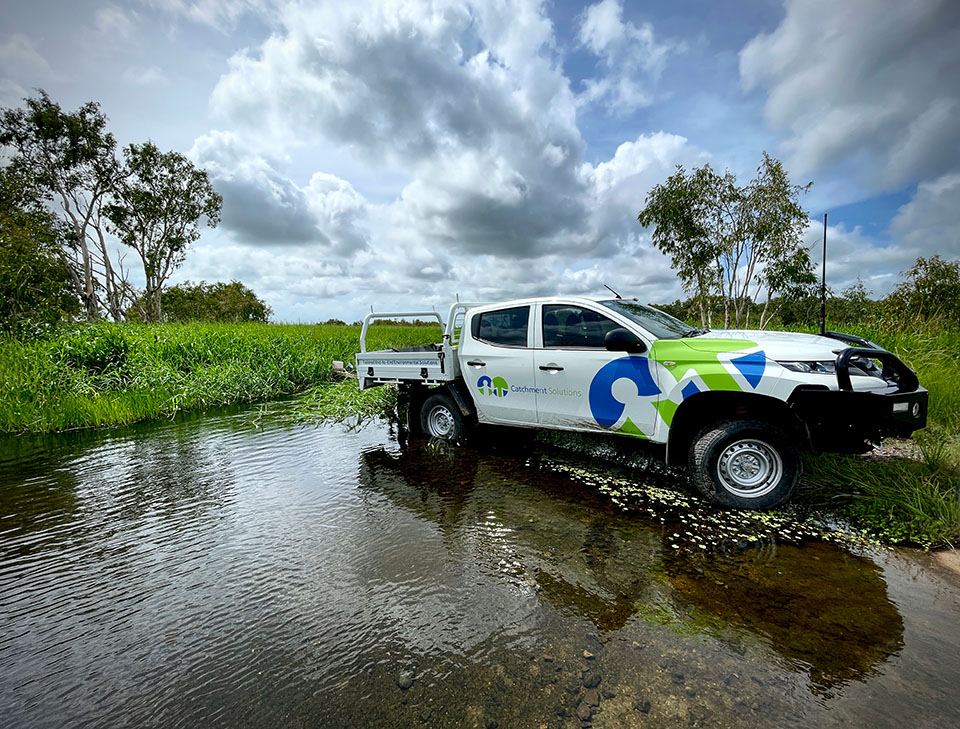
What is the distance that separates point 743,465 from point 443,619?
3.04m

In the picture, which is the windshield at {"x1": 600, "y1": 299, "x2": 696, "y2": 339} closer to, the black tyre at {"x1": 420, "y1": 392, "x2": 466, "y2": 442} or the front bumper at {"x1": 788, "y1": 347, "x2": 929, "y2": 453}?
the front bumper at {"x1": 788, "y1": 347, "x2": 929, "y2": 453}

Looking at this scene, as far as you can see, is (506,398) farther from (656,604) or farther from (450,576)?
(656,604)

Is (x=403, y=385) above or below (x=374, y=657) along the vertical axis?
above

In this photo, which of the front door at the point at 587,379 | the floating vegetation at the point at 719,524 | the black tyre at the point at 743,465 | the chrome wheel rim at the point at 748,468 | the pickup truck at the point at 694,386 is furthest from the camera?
the front door at the point at 587,379

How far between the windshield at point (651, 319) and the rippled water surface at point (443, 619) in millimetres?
1840

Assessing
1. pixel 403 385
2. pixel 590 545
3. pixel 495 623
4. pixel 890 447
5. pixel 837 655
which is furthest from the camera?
pixel 403 385

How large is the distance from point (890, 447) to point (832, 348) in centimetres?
273

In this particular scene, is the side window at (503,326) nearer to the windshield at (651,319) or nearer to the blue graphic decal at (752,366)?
the windshield at (651,319)

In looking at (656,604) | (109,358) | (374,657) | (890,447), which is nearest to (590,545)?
(656,604)

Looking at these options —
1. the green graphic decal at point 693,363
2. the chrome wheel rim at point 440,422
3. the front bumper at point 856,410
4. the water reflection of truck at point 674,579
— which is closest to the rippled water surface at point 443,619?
the water reflection of truck at point 674,579

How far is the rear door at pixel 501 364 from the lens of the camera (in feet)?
18.6

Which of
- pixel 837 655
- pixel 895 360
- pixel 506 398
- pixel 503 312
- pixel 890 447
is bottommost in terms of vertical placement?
pixel 837 655

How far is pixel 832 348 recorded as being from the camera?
4.17m

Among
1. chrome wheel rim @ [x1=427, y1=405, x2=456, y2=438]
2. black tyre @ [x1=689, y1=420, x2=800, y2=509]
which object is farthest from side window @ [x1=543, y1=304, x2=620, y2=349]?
chrome wheel rim @ [x1=427, y1=405, x2=456, y2=438]
